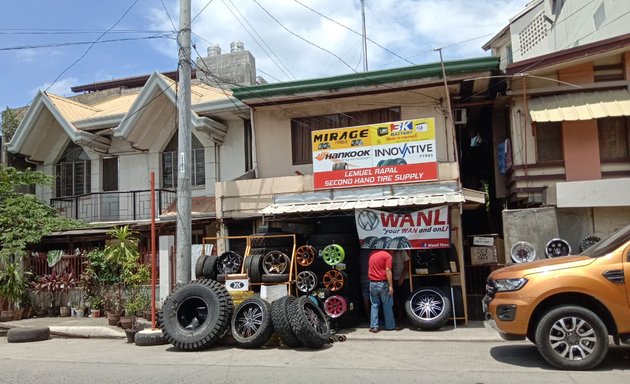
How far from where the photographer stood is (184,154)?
1160 centimetres

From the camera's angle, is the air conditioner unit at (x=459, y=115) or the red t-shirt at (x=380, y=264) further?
the air conditioner unit at (x=459, y=115)

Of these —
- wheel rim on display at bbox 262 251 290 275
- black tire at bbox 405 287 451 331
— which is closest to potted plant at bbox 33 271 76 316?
wheel rim on display at bbox 262 251 290 275

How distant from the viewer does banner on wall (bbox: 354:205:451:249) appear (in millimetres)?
11242

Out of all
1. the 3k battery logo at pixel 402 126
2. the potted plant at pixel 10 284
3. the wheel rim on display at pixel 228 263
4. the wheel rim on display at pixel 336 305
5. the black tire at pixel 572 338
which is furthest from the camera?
the potted plant at pixel 10 284

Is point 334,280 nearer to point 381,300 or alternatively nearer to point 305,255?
point 305,255

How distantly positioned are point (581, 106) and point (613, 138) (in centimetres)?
129

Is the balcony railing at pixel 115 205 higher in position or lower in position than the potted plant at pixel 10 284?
higher

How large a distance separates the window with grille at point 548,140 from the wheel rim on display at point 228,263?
7.77 m

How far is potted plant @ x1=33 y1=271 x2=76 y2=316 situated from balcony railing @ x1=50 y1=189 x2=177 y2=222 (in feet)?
8.99

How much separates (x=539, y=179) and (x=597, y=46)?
329 cm

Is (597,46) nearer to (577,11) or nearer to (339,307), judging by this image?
(577,11)

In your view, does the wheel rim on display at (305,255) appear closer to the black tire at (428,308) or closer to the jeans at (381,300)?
the jeans at (381,300)

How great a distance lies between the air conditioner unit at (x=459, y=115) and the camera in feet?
45.9

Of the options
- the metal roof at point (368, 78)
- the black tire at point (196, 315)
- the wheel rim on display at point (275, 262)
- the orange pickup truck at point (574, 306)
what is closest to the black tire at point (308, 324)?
the black tire at point (196, 315)
